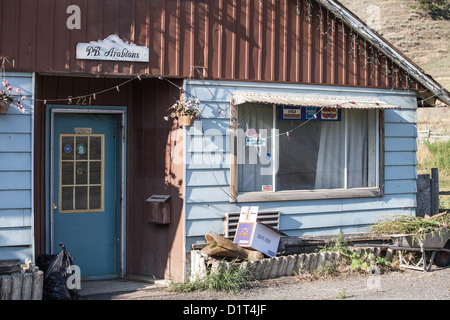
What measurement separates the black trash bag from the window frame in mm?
2501

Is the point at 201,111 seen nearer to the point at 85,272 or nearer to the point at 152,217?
the point at 152,217

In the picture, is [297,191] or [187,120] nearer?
[187,120]

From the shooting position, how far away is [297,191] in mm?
9406

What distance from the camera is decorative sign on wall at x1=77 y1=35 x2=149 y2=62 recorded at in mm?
8031

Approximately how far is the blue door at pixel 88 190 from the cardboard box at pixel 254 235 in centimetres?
203

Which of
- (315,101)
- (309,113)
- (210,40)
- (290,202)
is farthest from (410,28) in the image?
(210,40)

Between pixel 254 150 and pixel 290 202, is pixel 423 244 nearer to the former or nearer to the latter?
pixel 290 202

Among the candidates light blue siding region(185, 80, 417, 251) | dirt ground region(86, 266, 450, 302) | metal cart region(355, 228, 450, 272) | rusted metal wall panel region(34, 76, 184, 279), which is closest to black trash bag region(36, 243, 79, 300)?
dirt ground region(86, 266, 450, 302)

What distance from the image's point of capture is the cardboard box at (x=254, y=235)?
8422 mm

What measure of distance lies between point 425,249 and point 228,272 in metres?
3.15

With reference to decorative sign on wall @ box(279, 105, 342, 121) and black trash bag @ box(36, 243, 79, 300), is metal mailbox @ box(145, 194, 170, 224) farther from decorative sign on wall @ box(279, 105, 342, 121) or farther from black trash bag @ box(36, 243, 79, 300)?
decorative sign on wall @ box(279, 105, 342, 121)

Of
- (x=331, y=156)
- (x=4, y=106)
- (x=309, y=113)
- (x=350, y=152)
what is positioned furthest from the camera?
(x=350, y=152)

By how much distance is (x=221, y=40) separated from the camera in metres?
8.80

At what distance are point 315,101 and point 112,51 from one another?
121 inches
